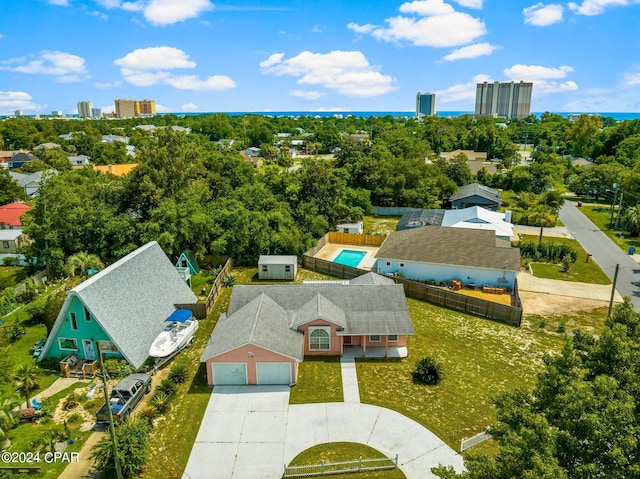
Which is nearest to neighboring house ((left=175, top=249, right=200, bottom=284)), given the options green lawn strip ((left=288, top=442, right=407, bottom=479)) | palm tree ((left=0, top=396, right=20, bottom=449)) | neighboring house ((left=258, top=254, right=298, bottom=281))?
neighboring house ((left=258, top=254, right=298, bottom=281))

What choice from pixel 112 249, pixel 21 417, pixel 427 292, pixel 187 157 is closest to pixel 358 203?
pixel 187 157

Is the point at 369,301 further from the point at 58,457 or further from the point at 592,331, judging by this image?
the point at 58,457

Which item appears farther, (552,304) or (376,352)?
(552,304)

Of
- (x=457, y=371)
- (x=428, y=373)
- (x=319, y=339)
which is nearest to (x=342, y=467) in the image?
(x=428, y=373)

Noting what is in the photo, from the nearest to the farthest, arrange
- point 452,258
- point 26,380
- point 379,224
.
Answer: point 26,380
point 452,258
point 379,224

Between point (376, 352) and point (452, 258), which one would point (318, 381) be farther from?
point (452, 258)

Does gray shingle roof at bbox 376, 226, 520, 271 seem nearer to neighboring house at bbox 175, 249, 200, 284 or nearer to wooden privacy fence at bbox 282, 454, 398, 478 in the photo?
neighboring house at bbox 175, 249, 200, 284
